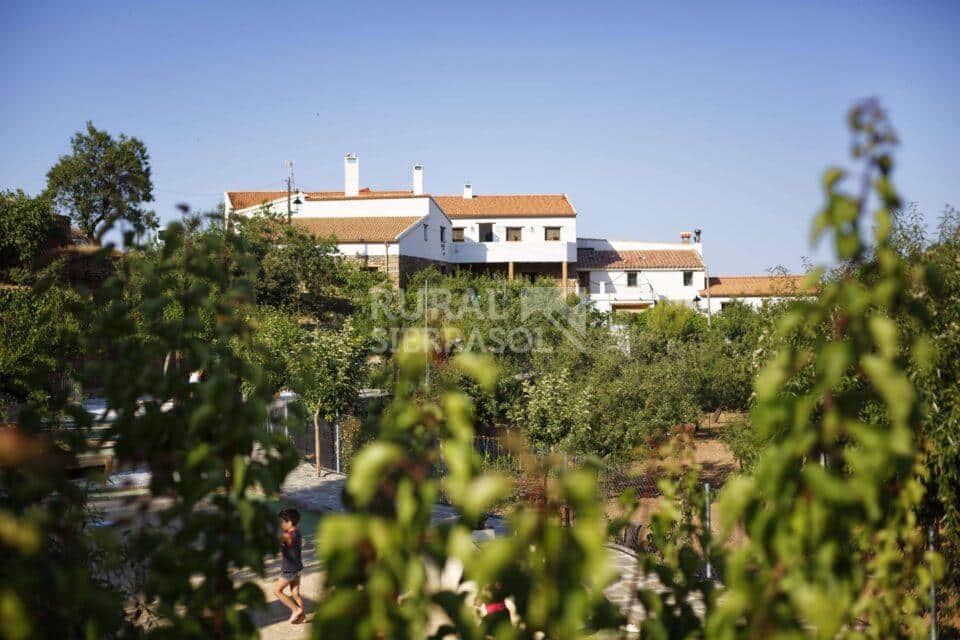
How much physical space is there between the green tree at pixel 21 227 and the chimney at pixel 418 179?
741 inches

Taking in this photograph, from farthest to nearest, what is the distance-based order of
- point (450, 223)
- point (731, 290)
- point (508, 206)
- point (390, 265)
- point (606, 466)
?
1. point (731, 290)
2. point (508, 206)
3. point (450, 223)
4. point (390, 265)
5. point (606, 466)

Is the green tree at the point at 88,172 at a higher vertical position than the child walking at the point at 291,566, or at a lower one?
higher

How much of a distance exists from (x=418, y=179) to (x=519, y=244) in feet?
21.9

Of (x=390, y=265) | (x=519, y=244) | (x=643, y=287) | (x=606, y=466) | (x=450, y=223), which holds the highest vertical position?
(x=450, y=223)

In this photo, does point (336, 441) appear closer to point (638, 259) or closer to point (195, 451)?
point (195, 451)

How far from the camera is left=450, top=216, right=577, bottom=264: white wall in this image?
145 ft

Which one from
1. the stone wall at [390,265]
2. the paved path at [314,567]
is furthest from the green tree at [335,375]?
the stone wall at [390,265]

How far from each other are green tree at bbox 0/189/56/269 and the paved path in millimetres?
16752

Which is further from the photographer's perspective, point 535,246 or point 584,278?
point 584,278

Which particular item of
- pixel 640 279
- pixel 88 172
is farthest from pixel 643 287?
pixel 88 172

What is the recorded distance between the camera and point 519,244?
4447cm

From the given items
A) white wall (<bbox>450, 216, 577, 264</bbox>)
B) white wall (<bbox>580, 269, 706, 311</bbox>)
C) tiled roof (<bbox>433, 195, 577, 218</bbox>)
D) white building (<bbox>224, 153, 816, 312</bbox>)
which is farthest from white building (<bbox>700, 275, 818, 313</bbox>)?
tiled roof (<bbox>433, 195, 577, 218</bbox>)

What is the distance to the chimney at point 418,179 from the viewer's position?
42344mm

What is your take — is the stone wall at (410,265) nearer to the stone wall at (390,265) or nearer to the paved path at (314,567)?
the stone wall at (390,265)
